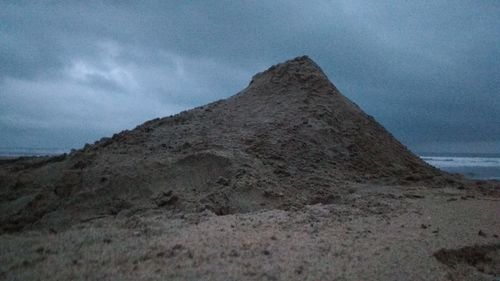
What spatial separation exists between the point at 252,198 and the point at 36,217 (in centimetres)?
346

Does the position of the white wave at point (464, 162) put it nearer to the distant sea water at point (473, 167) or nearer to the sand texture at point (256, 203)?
the distant sea water at point (473, 167)

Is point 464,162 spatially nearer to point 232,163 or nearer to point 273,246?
point 232,163

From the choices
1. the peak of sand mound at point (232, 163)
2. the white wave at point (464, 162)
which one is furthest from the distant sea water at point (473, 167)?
the peak of sand mound at point (232, 163)

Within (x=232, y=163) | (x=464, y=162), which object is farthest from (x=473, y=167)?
(x=232, y=163)

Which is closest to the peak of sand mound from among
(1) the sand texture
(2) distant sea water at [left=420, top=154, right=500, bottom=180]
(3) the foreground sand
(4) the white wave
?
(1) the sand texture

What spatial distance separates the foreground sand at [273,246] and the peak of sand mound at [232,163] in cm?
63

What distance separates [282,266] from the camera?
3.94 metres

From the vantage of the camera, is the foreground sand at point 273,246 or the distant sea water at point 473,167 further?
the distant sea water at point 473,167

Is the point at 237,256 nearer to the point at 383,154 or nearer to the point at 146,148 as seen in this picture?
the point at 146,148

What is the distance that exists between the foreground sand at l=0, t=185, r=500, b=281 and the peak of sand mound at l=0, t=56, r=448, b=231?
2.08 ft

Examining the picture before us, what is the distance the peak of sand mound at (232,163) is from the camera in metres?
6.71

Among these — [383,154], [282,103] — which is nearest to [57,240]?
[282,103]

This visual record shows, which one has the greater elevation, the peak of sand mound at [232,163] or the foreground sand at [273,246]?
the peak of sand mound at [232,163]

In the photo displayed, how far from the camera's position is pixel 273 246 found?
4.50 metres
